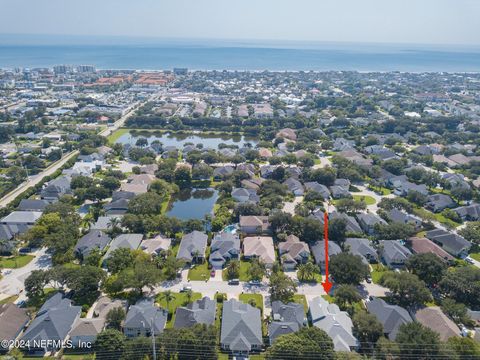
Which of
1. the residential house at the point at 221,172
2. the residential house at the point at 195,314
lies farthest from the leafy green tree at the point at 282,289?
the residential house at the point at 221,172

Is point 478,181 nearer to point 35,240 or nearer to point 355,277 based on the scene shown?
point 355,277

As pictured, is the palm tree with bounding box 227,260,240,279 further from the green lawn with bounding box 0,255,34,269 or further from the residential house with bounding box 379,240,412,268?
the green lawn with bounding box 0,255,34,269

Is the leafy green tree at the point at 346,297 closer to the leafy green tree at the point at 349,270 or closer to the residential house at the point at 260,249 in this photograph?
the leafy green tree at the point at 349,270

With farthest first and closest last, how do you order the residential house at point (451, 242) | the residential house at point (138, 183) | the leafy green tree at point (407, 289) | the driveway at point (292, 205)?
1. the residential house at point (138, 183)
2. the driveway at point (292, 205)
3. the residential house at point (451, 242)
4. the leafy green tree at point (407, 289)

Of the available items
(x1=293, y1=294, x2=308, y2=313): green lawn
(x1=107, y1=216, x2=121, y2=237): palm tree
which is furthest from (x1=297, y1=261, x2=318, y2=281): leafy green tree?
(x1=107, y1=216, x2=121, y2=237): palm tree

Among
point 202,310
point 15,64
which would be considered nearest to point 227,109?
point 202,310

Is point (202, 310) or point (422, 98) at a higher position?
point (422, 98)
